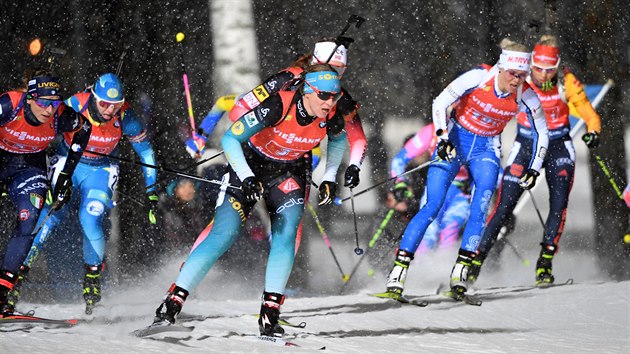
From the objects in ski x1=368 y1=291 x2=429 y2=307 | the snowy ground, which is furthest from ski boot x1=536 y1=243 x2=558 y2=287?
ski x1=368 y1=291 x2=429 y2=307

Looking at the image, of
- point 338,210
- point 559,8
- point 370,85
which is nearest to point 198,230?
point 338,210

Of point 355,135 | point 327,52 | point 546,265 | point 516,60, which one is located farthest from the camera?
point 546,265

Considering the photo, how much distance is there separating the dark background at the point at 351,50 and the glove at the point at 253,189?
222 inches

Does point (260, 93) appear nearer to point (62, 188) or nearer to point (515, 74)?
point (62, 188)

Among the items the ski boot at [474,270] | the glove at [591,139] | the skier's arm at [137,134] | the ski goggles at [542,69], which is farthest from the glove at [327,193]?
the glove at [591,139]

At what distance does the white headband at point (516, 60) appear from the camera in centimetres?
808

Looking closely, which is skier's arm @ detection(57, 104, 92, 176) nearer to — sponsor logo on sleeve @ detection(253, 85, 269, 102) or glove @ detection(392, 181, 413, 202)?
sponsor logo on sleeve @ detection(253, 85, 269, 102)

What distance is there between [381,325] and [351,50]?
6.04m

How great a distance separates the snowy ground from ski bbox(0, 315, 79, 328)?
14cm

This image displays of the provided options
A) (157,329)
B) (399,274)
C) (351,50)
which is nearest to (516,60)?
(399,274)

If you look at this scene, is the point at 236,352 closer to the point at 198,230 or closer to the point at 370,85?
the point at 198,230

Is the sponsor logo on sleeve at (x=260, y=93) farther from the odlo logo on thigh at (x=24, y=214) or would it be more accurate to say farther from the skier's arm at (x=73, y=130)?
the odlo logo on thigh at (x=24, y=214)

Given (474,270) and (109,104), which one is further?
(474,270)

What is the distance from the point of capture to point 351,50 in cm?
1266
